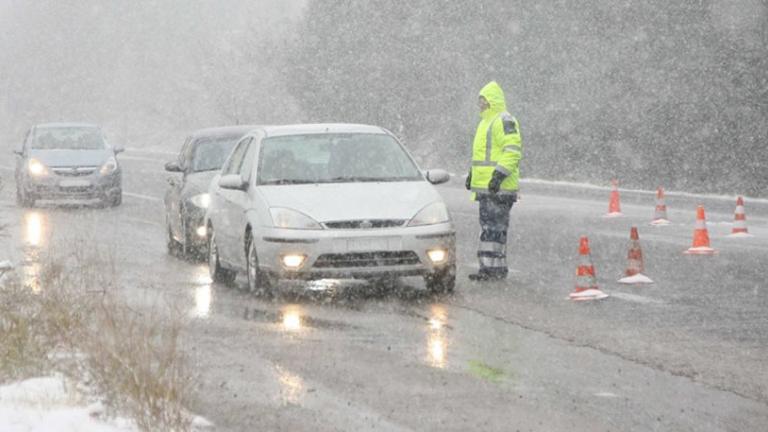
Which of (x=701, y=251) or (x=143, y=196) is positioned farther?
(x=143, y=196)

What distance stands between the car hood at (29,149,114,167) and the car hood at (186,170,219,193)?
1047cm

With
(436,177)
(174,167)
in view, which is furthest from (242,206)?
(174,167)

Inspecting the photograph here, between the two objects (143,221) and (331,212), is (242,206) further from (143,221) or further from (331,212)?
(143,221)

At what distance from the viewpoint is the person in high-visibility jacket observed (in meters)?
15.0

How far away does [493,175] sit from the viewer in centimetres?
1498

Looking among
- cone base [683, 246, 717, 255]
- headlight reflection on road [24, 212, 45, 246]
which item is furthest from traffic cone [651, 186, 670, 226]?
headlight reflection on road [24, 212, 45, 246]

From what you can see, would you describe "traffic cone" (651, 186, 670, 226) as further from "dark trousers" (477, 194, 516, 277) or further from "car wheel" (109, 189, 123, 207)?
"car wheel" (109, 189, 123, 207)

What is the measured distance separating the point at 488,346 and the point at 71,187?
18.5m

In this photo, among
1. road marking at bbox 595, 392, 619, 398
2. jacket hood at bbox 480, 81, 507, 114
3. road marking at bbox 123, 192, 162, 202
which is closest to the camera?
road marking at bbox 595, 392, 619, 398

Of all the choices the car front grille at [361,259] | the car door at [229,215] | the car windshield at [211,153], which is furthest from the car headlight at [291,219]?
the car windshield at [211,153]

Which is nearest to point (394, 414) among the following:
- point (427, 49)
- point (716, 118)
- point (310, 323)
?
point (310, 323)

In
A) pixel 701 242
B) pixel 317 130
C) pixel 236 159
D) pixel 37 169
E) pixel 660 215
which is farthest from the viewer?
pixel 37 169

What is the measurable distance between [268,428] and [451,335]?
3.65 m

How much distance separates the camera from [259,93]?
2896 inches
